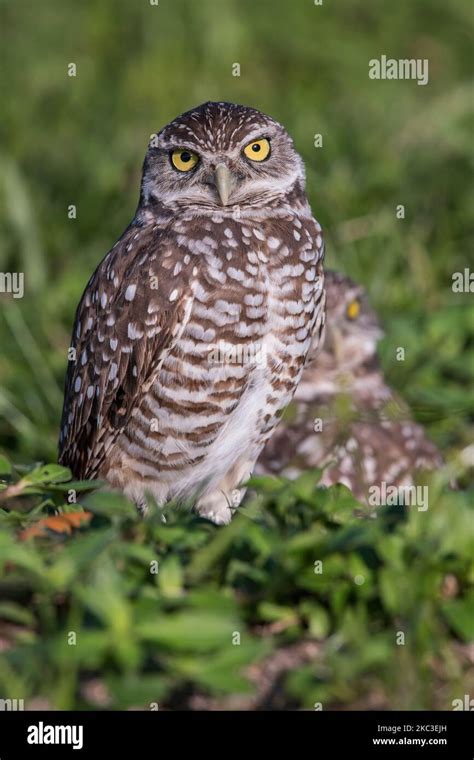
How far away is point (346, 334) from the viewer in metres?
6.02

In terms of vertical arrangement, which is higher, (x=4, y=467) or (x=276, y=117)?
(x=276, y=117)

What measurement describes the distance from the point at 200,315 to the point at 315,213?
340cm

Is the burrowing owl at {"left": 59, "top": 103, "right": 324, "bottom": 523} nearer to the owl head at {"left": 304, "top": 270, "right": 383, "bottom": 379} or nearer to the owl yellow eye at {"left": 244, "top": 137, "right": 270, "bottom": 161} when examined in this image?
the owl yellow eye at {"left": 244, "top": 137, "right": 270, "bottom": 161}

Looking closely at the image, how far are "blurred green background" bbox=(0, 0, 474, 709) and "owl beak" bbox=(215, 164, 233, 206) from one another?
123 cm

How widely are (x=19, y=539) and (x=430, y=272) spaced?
4.31 metres

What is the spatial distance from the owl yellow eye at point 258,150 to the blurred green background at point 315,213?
4.73ft

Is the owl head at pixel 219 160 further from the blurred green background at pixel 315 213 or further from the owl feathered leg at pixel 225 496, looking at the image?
the blurred green background at pixel 315 213

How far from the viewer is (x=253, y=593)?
3.34 m

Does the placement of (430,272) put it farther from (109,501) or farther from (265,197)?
(109,501)

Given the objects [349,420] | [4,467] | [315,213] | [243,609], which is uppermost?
[315,213]

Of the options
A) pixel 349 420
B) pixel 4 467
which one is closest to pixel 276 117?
pixel 349 420

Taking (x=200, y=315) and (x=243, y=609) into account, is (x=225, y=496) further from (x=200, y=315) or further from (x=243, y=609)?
(x=243, y=609)

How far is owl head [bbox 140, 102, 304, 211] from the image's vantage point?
14.7 ft

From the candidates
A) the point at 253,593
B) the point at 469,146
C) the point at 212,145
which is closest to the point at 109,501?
the point at 253,593
